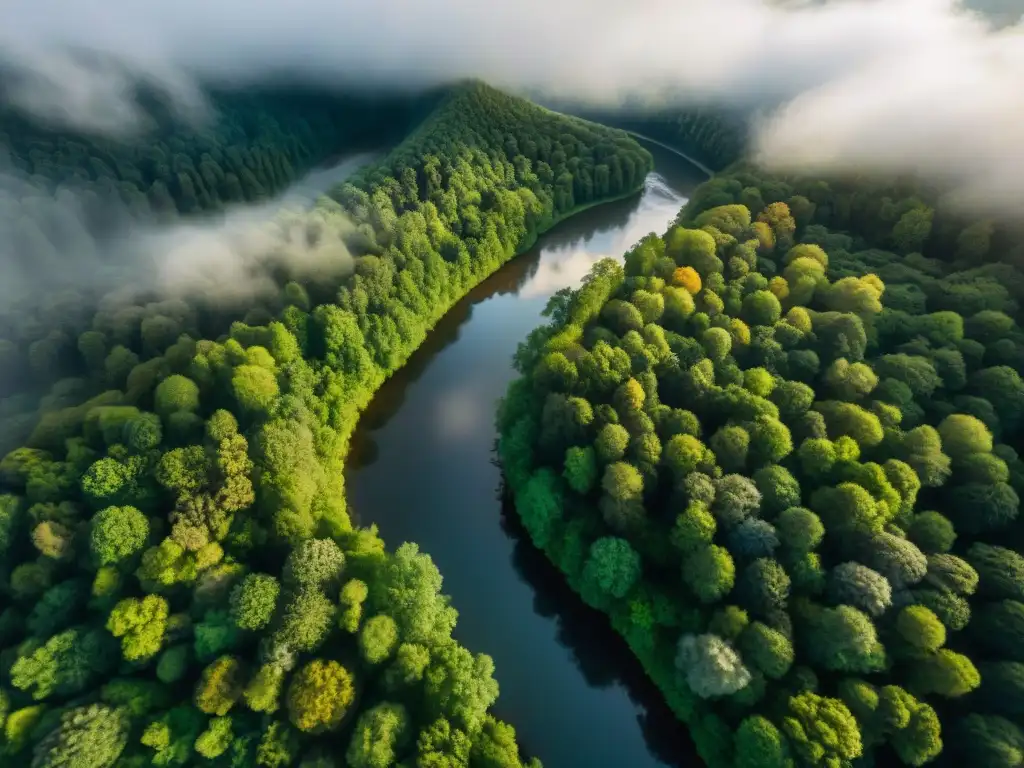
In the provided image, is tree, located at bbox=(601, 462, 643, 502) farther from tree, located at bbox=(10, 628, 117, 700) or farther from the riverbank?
the riverbank

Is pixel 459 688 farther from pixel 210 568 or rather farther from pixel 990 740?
pixel 990 740

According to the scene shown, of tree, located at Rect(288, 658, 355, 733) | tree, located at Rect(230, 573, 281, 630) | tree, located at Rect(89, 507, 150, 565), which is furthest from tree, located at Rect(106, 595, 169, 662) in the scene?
tree, located at Rect(288, 658, 355, 733)

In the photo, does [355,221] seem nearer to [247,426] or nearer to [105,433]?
[247,426]

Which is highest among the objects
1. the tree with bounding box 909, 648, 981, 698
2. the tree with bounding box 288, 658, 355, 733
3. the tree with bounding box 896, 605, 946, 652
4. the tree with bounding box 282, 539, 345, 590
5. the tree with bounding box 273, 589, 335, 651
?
the tree with bounding box 896, 605, 946, 652

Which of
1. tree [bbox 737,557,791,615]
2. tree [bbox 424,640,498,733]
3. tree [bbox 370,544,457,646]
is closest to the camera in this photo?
tree [bbox 424,640,498,733]

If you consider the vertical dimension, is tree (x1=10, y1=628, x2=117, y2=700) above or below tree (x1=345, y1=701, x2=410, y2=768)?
below

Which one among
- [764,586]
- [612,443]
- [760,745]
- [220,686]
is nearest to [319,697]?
[220,686]

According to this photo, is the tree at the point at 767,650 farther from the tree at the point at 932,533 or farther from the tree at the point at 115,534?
the tree at the point at 115,534
